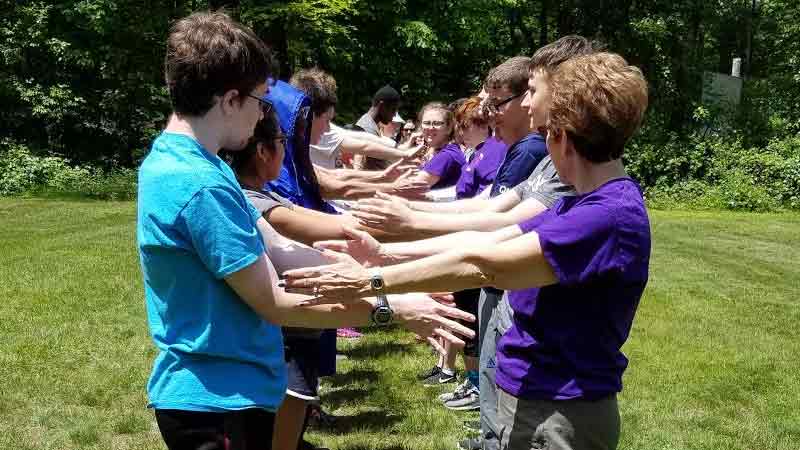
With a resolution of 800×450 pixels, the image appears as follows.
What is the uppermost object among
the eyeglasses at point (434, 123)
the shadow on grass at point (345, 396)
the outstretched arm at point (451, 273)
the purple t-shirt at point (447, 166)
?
the outstretched arm at point (451, 273)

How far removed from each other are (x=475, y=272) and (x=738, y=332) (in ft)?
21.9

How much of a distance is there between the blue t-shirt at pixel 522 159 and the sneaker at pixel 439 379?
2750mm

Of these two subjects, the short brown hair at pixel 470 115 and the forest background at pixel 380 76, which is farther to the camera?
the forest background at pixel 380 76

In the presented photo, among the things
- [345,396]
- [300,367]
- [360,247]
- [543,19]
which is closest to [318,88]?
[300,367]

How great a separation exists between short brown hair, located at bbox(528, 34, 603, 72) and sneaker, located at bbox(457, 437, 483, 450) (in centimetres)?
256

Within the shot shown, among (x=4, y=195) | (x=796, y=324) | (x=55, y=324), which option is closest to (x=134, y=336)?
(x=55, y=324)

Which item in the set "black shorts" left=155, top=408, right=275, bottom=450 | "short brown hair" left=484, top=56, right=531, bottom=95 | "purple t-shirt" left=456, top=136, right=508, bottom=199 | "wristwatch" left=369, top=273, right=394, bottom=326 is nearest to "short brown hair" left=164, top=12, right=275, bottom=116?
"wristwatch" left=369, top=273, right=394, bottom=326

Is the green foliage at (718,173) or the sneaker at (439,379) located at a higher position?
the sneaker at (439,379)

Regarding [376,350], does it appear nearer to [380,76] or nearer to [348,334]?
[348,334]

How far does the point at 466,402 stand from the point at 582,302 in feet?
11.6

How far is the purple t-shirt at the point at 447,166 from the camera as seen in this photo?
6188 mm

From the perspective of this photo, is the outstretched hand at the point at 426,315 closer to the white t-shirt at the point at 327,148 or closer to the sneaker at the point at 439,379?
the white t-shirt at the point at 327,148

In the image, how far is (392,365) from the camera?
667cm

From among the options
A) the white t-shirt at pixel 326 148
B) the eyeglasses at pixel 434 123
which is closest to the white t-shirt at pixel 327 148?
the white t-shirt at pixel 326 148
